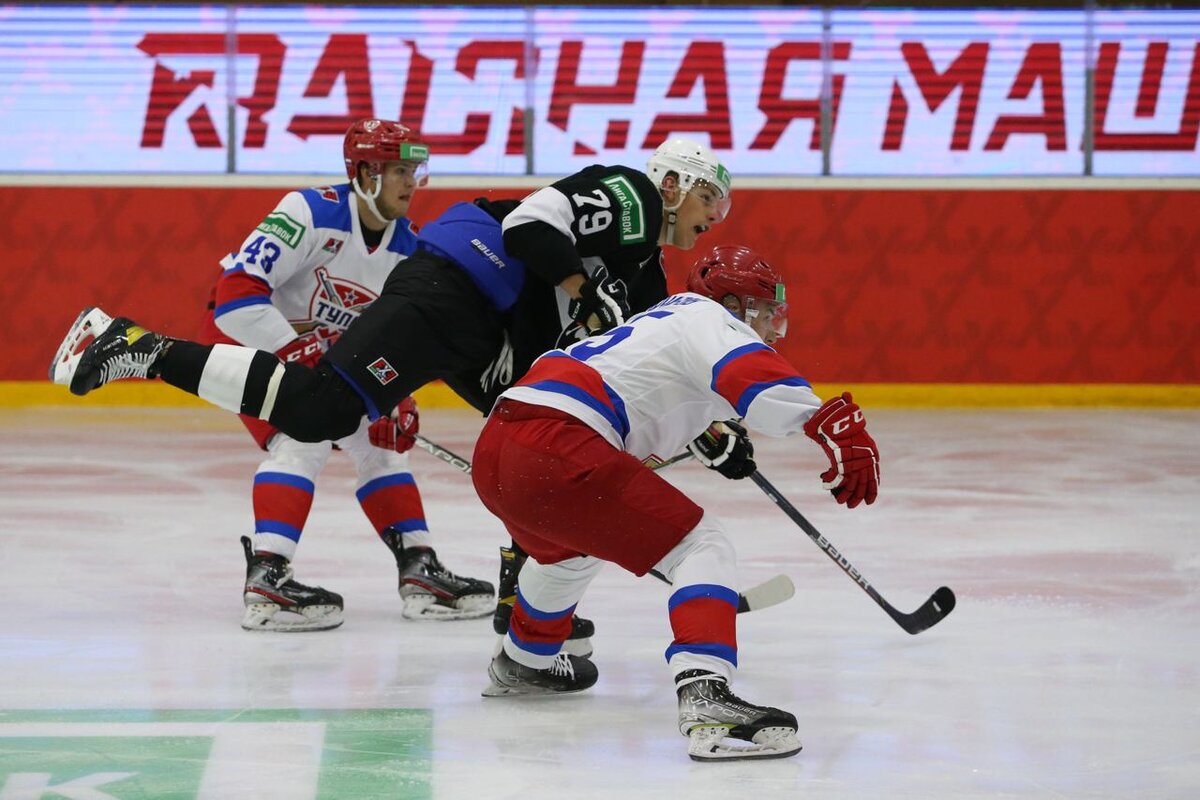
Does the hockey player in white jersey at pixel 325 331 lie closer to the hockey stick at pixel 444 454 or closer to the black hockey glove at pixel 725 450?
the hockey stick at pixel 444 454

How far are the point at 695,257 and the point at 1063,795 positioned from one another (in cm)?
566

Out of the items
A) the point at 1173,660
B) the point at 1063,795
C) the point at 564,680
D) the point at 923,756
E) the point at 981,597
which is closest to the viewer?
the point at 1063,795

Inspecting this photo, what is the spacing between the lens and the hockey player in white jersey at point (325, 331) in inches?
135

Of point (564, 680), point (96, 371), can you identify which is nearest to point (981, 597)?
point (564, 680)

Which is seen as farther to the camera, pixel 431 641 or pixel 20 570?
pixel 20 570

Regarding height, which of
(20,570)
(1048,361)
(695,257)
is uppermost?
(20,570)

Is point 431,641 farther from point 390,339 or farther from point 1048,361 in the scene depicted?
point 1048,361

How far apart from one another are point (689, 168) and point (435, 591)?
1.10m

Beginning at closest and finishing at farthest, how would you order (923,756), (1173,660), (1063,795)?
1. (1063,795)
2. (923,756)
3. (1173,660)

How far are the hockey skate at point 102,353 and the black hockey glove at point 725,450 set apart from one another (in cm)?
106

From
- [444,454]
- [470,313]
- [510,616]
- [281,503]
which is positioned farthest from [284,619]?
[470,313]

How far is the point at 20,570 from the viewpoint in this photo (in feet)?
12.9

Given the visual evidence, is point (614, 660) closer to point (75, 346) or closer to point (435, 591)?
point (435, 591)

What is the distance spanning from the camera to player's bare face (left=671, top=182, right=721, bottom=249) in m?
3.13
